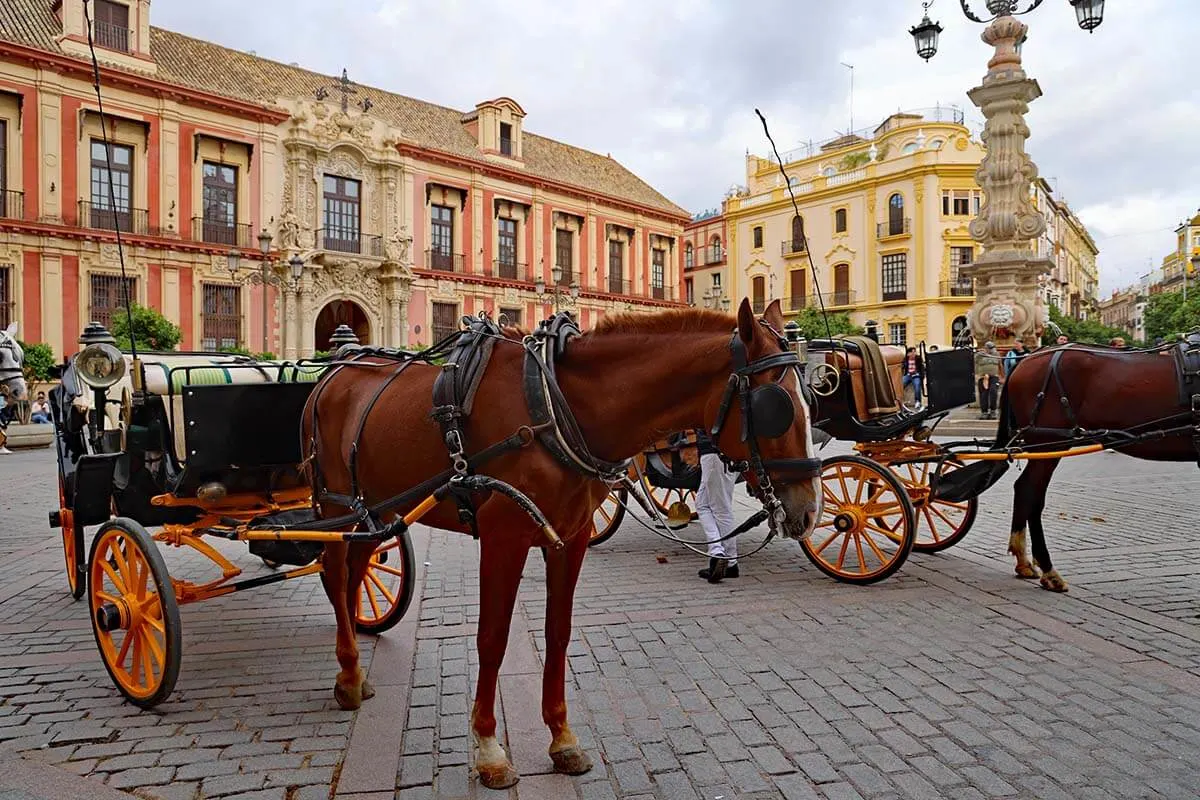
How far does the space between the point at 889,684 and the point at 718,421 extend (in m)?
1.92

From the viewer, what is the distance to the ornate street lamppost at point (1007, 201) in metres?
14.4

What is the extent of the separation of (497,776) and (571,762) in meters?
0.30

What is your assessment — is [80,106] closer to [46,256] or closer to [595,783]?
[46,256]

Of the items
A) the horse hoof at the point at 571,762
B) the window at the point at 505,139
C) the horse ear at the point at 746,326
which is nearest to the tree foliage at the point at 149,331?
the window at the point at 505,139

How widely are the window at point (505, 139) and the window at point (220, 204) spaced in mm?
12096

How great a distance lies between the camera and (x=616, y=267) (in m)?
40.7

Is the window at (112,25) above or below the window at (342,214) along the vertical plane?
above

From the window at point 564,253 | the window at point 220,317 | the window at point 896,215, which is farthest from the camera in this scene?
the window at point 896,215

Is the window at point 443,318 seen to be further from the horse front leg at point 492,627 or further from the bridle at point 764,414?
the bridle at point 764,414

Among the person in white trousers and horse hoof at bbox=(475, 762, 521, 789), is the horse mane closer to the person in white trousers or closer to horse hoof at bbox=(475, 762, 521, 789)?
horse hoof at bbox=(475, 762, 521, 789)

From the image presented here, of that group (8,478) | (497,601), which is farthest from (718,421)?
(8,478)

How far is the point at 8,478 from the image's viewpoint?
12.3 metres

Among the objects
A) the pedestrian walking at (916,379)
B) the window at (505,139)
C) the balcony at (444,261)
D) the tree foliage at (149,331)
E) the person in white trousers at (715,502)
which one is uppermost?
the window at (505,139)

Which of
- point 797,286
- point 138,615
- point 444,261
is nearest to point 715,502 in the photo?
point 138,615
